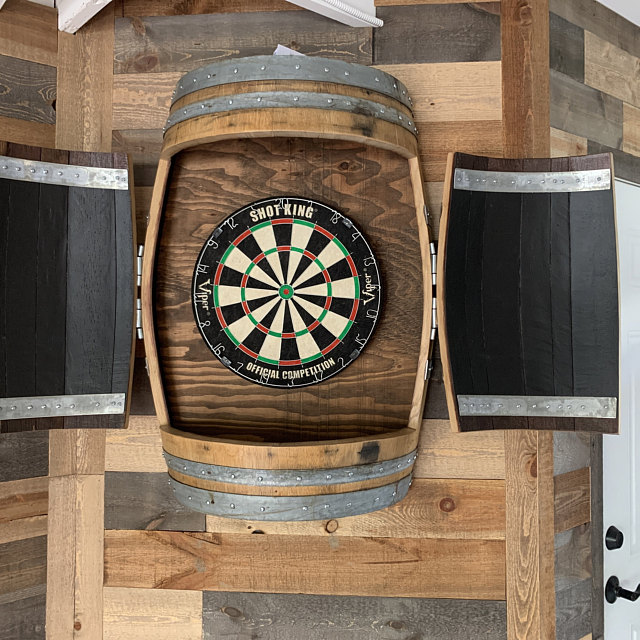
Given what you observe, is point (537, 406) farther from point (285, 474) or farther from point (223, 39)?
point (223, 39)

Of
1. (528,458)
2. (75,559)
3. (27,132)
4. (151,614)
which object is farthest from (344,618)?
(27,132)

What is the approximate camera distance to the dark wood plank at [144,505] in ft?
5.42

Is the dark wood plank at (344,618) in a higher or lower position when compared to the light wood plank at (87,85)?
lower

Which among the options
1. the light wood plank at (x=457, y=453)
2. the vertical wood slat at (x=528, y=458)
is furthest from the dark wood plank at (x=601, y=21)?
the light wood plank at (x=457, y=453)

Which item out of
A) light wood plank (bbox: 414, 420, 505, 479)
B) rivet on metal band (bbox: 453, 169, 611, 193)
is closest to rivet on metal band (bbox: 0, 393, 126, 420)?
light wood plank (bbox: 414, 420, 505, 479)

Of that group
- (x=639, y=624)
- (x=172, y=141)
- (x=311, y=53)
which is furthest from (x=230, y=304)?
(x=639, y=624)

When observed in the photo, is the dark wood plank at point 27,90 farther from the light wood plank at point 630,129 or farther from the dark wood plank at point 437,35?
the light wood plank at point 630,129

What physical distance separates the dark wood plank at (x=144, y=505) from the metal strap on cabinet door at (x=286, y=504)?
322 millimetres

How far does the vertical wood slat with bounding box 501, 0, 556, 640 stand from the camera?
5.21 ft

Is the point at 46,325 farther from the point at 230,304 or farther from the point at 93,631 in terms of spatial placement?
the point at 93,631

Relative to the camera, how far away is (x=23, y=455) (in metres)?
1.64

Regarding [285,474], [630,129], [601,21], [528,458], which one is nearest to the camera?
[285,474]

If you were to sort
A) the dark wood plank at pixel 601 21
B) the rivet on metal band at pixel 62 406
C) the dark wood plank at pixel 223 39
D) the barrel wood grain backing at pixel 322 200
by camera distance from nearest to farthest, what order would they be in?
the rivet on metal band at pixel 62 406 < the barrel wood grain backing at pixel 322 200 < the dark wood plank at pixel 223 39 < the dark wood plank at pixel 601 21

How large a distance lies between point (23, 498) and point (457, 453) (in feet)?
4.15
